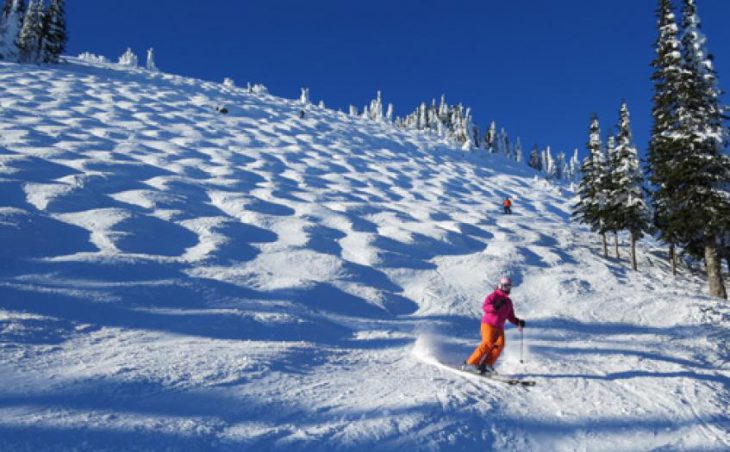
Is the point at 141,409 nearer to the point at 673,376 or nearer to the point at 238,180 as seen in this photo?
the point at 673,376

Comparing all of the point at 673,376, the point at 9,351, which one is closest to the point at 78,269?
the point at 9,351

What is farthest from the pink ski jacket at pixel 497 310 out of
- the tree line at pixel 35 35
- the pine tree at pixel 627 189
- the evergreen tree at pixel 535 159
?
the evergreen tree at pixel 535 159

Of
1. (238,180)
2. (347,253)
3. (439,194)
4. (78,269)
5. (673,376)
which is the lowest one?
(673,376)

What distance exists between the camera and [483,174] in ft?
182

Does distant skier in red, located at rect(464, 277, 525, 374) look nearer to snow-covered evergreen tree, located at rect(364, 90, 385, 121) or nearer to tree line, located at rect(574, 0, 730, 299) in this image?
tree line, located at rect(574, 0, 730, 299)

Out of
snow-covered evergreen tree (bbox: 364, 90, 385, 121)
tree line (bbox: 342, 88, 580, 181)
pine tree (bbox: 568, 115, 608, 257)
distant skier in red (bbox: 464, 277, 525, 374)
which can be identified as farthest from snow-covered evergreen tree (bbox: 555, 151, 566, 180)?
distant skier in red (bbox: 464, 277, 525, 374)

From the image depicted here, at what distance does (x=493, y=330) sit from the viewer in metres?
7.64

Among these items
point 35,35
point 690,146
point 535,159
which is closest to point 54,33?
A: point 35,35

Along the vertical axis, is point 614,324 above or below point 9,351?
above

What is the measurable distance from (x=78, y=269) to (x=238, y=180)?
13.8m

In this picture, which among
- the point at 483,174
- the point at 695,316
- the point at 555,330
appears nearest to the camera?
the point at 555,330

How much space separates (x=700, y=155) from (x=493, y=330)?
1600 centimetres

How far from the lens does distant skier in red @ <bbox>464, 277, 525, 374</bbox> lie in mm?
7418

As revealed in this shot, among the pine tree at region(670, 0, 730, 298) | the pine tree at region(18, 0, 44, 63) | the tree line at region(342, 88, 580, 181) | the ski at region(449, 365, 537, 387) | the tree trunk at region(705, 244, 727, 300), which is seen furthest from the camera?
the tree line at region(342, 88, 580, 181)
